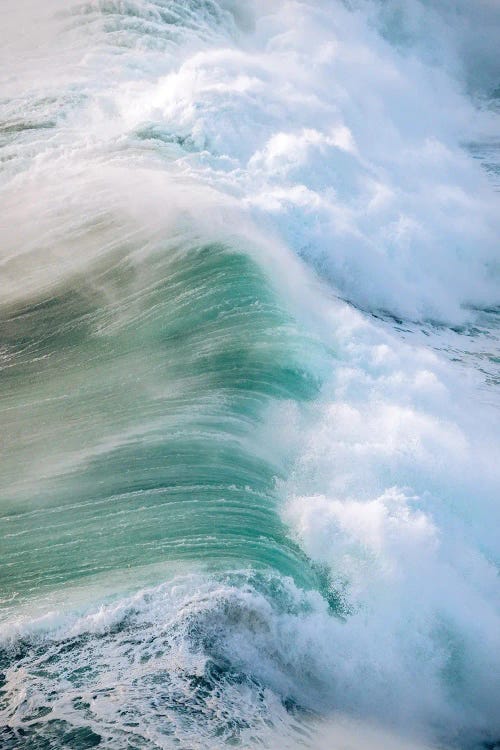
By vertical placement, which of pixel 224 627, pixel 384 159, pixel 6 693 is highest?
pixel 384 159

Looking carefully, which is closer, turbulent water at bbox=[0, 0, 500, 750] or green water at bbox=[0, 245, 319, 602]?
turbulent water at bbox=[0, 0, 500, 750]

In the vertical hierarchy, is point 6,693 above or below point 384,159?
below

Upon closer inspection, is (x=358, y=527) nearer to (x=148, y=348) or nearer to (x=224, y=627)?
(x=224, y=627)

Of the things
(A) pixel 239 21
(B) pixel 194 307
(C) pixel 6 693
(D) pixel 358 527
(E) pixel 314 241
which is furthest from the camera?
(A) pixel 239 21

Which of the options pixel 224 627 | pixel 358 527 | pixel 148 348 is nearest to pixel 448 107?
pixel 148 348

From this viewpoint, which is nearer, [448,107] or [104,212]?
[104,212]

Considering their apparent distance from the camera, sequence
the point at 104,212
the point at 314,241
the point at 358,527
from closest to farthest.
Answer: the point at 358,527
the point at 104,212
the point at 314,241

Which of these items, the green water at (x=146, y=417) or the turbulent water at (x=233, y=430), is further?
the green water at (x=146, y=417)
